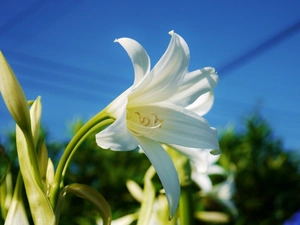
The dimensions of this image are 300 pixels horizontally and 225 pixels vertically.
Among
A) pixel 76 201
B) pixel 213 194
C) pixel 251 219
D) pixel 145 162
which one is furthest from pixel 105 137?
pixel 251 219

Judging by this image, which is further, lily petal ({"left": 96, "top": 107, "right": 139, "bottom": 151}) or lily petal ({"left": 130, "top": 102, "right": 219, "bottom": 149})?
lily petal ({"left": 130, "top": 102, "right": 219, "bottom": 149})

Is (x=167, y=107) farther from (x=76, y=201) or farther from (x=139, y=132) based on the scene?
(x=76, y=201)

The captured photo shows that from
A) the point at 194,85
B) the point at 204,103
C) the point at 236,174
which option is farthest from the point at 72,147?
the point at 236,174

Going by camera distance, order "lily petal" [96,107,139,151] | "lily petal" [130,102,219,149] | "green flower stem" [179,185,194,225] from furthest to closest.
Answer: "green flower stem" [179,185,194,225] < "lily petal" [130,102,219,149] < "lily petal" [96,107,139,151]

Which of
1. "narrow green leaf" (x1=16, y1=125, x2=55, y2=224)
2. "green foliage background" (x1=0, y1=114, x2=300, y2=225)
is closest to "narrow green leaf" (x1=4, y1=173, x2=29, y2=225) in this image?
"narrow green leaf" (x1=16, y1=125, x2=55, y2=224)

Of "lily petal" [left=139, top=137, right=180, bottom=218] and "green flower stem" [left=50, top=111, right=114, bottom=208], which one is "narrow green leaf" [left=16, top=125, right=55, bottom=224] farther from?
"lily petal" [left=139, top=137, right=180, bottom=218]
